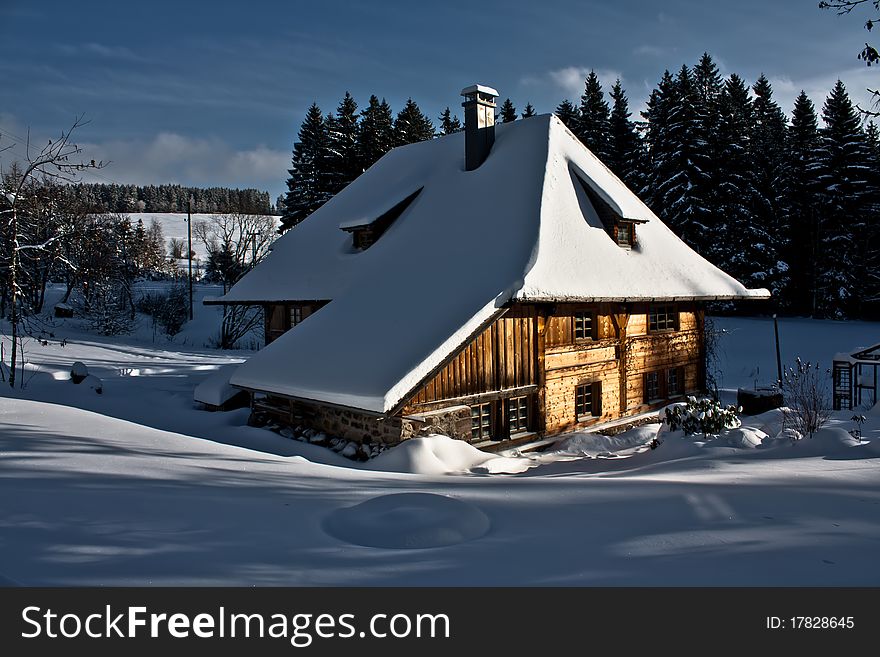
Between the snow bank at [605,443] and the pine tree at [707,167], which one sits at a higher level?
the pine tree at [707,167]

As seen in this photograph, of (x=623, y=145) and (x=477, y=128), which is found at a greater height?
(x=623, y=145)

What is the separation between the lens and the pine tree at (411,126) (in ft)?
132

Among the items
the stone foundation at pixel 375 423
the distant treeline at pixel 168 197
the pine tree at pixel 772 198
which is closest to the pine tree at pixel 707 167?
the pine tree at pixel 772 198

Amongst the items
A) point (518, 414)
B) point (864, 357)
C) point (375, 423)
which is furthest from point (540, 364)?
point (864, 357)

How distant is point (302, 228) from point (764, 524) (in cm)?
1836

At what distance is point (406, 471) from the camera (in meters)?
9.73

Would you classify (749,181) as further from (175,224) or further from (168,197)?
(168,197)

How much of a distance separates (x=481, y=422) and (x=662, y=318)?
767 cm

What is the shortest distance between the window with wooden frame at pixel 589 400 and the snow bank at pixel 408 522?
1009cm

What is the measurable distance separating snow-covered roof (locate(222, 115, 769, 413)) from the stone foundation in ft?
3.54

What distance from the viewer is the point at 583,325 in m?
14.7

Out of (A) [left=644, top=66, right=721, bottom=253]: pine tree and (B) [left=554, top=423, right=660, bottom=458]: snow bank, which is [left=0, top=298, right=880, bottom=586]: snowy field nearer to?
(B) [left=554, top=423, right=660, bottom=458]: snow bank

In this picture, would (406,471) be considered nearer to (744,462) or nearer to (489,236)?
(744,462)

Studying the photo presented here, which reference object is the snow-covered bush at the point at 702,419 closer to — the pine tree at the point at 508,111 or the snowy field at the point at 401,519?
the snowy field at the point at 401,519
